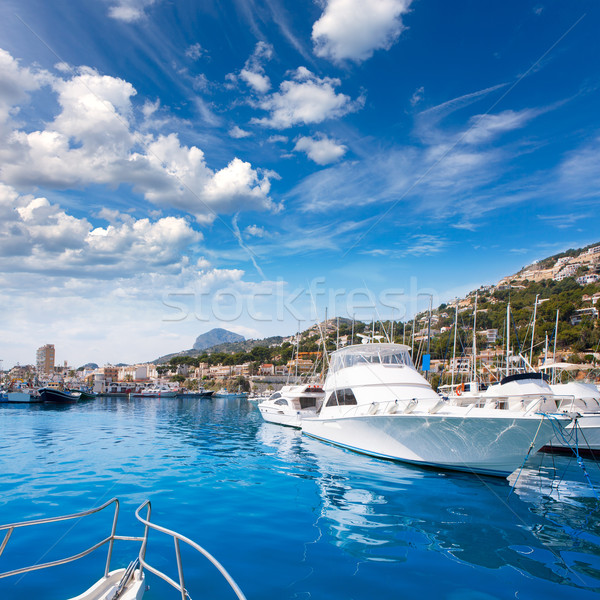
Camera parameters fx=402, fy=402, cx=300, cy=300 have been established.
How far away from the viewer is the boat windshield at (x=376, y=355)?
22.0 metres

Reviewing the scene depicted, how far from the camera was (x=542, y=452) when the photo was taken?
73.5ft

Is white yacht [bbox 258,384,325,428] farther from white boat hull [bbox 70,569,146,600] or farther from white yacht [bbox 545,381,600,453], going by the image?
white boat hull [bbox 70,569,146,600]

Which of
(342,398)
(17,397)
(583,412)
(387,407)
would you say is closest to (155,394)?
(17,397)

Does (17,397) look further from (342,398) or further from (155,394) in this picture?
(342,398)

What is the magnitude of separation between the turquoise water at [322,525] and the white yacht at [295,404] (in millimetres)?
13980

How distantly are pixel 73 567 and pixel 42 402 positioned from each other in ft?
259

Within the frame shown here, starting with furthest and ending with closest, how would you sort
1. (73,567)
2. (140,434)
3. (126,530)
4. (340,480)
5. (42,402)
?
(42,402), (140,434), (340,480), (126,530), (73,567)

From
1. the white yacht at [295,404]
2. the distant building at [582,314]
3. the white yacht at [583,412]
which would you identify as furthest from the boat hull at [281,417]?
the distant building at [582,314]

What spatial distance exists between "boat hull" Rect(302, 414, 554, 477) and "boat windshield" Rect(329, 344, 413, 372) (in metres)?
5.05

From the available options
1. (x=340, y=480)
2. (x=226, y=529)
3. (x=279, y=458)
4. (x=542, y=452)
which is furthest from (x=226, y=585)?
(x=542, y=452)

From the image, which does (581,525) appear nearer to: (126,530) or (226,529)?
(226,529)

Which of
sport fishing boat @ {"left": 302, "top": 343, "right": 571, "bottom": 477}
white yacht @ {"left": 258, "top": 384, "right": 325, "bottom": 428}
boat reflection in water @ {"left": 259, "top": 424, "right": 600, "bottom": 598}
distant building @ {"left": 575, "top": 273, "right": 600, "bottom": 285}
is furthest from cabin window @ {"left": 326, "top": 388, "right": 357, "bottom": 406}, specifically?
distant building @ {"left": 575, "top": 273, "right": 600, "bottom": 285}

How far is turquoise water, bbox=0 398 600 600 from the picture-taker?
6.73 meters

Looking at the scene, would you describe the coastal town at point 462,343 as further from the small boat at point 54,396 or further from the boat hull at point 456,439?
the small boat at point 54,396
